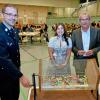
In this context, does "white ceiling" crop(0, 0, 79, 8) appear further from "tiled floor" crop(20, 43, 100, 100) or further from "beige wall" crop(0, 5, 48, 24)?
"tiled floor" crop(20, 43, 100, 100)

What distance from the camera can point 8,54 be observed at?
8.43ft

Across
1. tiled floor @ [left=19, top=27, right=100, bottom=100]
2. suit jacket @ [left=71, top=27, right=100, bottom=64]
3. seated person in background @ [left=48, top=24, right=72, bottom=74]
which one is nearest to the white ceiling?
tiled floor @ [left=19, top=27, right=100, bottom=100]

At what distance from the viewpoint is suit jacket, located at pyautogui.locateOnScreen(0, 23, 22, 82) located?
2.46 meters

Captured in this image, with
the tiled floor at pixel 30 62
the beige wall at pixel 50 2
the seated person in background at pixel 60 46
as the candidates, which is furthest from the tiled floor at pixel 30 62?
the beige wall at pixel 50 2

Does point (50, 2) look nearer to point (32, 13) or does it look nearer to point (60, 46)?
point (32, 13)

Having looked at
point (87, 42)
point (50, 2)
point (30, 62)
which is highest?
point (50, 2)

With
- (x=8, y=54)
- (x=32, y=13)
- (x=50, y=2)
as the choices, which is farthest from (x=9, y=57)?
(x=32, y=13)

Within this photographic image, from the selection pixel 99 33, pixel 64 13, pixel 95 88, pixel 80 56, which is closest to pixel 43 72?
pixel 95 88

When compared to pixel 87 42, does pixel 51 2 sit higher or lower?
higher

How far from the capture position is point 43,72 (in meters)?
2.59

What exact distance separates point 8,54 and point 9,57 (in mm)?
70

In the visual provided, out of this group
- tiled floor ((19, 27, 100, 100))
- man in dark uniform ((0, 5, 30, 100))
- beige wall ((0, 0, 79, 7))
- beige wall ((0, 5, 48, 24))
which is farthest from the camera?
beige wall ((0, 5, 48, 24))

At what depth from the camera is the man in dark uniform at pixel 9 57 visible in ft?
8.05

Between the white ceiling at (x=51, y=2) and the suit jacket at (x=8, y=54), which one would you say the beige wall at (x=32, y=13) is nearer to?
the white ceiling at (x=51, y=2)
